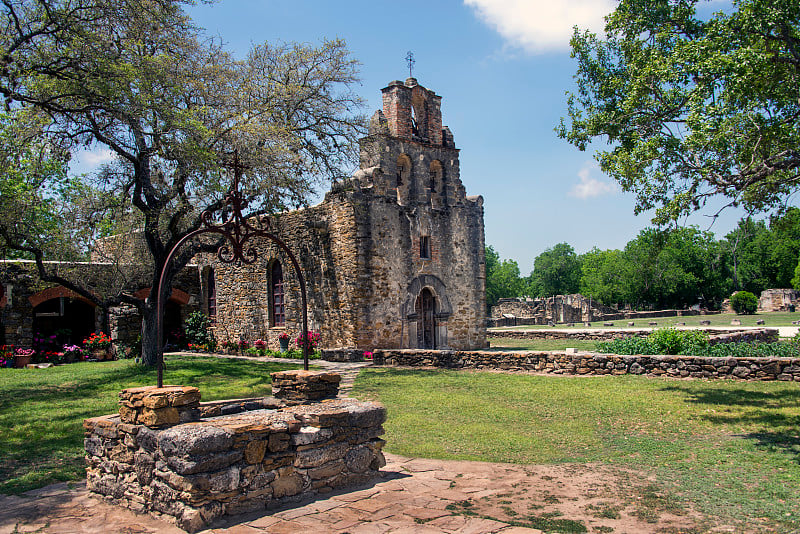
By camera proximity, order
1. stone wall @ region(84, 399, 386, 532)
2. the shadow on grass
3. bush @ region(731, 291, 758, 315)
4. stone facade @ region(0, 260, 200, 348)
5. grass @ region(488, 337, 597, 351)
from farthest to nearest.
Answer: bush @ region(731, 291, 758, 315)
grass @ region(488, 337, 597, 351)
stone facade @ region(0, 260, 200, 348)
the shadow on grass
stone wall @ region(84, 399, 386, 532)

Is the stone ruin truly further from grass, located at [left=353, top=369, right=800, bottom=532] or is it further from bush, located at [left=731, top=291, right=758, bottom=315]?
bush, located at [left=731, top=291, right=758, bottom=315]

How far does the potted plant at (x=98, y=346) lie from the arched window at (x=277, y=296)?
18.1 feet

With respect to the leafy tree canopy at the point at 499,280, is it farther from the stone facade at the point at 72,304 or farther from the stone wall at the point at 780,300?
the stone facade at the point at 72,304

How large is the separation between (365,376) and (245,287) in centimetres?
866

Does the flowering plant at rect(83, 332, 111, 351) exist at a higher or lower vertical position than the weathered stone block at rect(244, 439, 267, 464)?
higher

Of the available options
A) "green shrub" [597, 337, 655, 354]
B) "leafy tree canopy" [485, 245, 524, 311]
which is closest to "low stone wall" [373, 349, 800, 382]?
"green shrub" [597, 337, 655, 354]

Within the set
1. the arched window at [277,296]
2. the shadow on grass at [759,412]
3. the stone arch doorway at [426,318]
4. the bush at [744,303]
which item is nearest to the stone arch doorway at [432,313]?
the stone arch doorway at [426,318]

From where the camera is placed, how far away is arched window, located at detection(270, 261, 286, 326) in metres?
20.5

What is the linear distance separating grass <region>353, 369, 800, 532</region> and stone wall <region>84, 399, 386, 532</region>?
1.57 metres

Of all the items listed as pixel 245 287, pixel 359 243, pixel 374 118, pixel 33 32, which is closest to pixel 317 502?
pixel 33 32

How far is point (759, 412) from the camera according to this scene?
955cm

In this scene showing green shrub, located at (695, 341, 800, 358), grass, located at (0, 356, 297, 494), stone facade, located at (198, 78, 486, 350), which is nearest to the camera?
grass, located at (0, 356, 297, 494)

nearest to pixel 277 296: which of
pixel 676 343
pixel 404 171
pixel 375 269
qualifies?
pixel 375 269

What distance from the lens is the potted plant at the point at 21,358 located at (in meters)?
17.4
